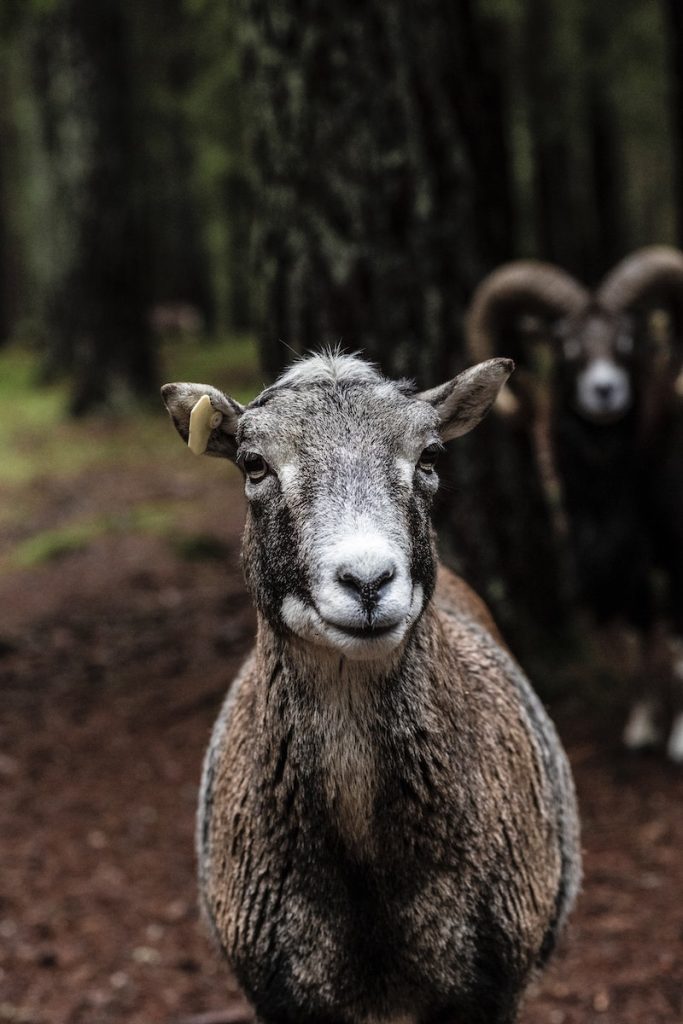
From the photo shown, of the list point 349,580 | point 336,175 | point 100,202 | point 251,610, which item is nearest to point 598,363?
point 336,175

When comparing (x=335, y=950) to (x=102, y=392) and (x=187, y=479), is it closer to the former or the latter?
(x=187, y=479)

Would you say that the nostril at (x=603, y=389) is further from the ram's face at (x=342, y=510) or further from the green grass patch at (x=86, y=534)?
the green grass patch at (x=86, y=534)

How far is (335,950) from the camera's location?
351 cm

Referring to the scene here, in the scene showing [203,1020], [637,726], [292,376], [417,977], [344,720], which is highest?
[292,376]

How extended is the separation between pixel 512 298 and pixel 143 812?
387cm

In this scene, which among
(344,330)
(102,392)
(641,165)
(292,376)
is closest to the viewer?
(292,376)

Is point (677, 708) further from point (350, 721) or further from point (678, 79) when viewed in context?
point (678, 79)

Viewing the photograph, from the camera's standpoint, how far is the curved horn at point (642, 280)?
781 centimetres

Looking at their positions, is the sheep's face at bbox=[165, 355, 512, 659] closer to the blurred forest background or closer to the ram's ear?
the ram's ear

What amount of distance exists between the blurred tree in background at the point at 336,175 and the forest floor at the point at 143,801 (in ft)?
6.03

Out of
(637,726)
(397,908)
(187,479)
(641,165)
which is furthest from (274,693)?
(641,165)

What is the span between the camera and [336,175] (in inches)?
277

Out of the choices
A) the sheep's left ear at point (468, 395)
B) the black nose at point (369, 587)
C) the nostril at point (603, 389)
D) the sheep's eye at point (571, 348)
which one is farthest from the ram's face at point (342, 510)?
the sheep's eye at point (571, 348)

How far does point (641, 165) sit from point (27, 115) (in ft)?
85.2
